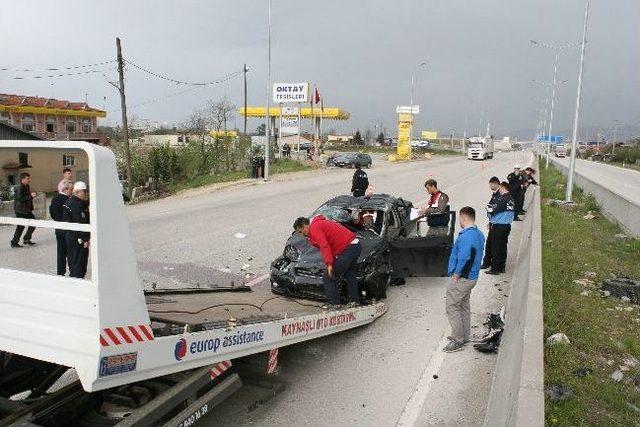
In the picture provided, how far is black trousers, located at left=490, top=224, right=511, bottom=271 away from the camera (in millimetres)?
9820

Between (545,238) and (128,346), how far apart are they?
11286 millimetres

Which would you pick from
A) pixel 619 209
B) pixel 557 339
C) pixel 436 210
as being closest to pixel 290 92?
pixel 619 209

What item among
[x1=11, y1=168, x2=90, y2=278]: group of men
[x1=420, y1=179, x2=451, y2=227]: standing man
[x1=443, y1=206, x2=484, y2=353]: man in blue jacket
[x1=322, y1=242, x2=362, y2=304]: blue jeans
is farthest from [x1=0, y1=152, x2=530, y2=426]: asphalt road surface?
[x1=420, y1=179, x2=451, y2=227]: standing man

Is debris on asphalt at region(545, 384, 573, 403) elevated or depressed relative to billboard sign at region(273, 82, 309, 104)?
depressed

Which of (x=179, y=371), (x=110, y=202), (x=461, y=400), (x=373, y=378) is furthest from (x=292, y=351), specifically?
(x=110, y=202)

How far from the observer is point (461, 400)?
5.26 meters

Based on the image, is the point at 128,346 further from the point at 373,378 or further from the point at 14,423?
the point at 373,378

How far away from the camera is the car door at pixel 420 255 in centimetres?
870

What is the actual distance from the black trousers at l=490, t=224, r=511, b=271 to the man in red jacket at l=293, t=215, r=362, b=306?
4.10 metres

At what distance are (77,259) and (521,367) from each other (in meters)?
3.57

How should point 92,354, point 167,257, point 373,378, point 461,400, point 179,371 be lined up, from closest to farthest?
point 92,354
point 179,371
point 461,400
point 373,378
point 167,257

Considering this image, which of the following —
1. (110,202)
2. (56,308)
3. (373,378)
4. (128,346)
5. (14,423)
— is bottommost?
(373,378)

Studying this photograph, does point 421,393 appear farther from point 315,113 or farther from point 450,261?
point 315,113

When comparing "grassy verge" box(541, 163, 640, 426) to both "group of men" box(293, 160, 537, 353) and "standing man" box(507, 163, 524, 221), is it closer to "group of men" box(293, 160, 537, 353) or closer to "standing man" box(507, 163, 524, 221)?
"group of men" box(293, 160, 537, 353)
